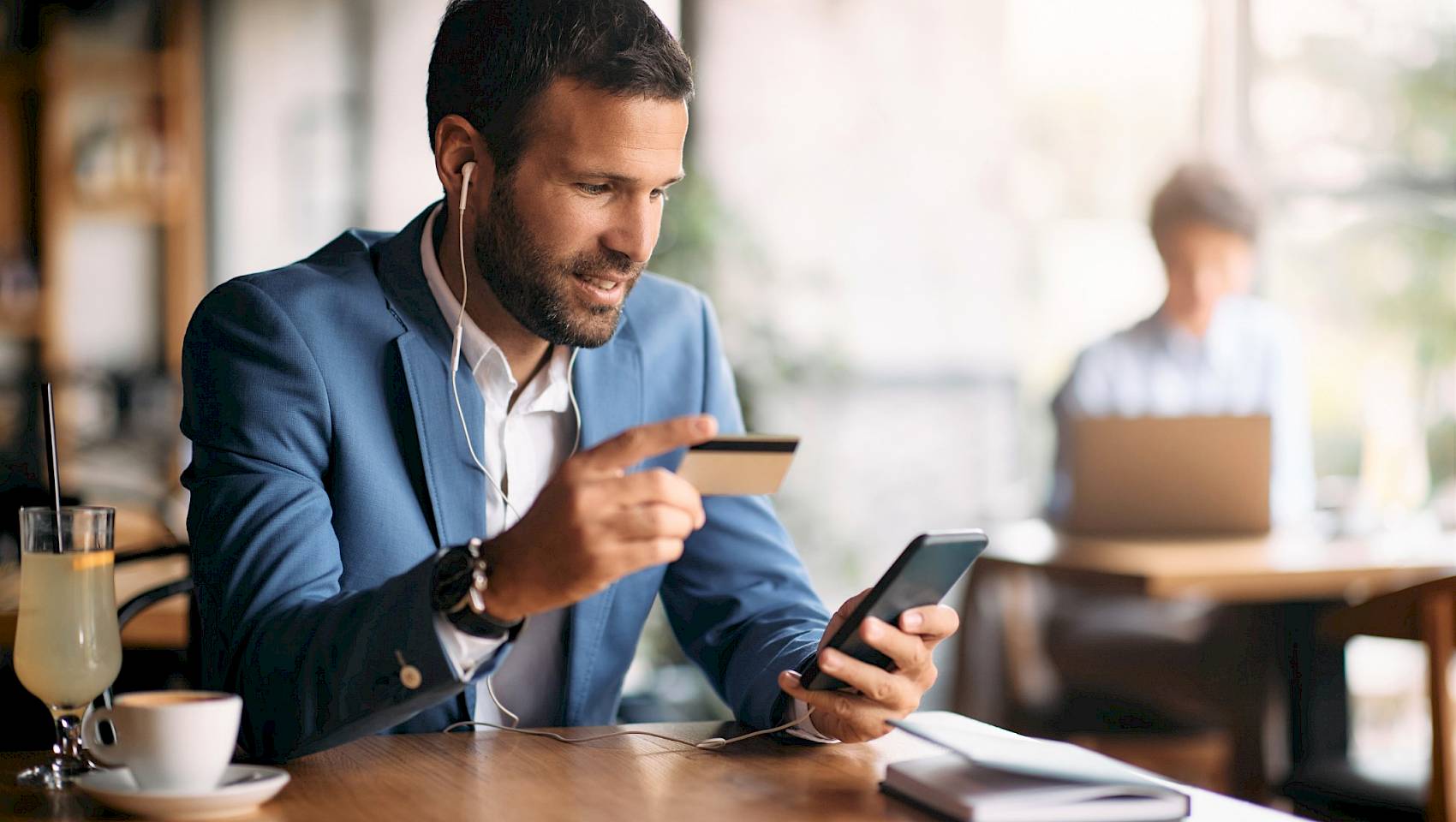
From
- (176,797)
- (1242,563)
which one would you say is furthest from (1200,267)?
(176,797)

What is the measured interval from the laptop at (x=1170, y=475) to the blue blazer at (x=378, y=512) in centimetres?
150

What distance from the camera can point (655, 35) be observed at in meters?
1.62

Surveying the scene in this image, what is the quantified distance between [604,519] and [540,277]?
22.6 inches

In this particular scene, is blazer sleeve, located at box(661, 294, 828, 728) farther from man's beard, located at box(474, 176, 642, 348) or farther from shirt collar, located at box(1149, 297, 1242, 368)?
shirt collar, located at box(1149, 297, 1242, 368)

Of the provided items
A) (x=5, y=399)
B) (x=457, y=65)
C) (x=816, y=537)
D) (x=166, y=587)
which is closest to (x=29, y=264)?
(x=5, y=399)

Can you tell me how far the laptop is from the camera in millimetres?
3146

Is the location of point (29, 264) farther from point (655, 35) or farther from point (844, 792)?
point (844, 792)

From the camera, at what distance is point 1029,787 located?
1055mm

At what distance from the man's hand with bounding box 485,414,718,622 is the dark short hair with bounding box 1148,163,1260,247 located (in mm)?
3196

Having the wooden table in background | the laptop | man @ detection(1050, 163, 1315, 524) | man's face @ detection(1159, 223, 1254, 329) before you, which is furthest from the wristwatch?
man's face @ detection(1159, 223, 1254, 329)

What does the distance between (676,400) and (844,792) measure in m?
0.77

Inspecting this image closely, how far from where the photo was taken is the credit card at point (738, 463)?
1.15 metres

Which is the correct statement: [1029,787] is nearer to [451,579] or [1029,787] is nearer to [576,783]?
[576,783]

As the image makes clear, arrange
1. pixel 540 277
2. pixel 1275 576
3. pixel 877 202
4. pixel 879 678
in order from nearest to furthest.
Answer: pixel 879 678, pixel 540 277, pixel 1275 576, pixel 877 202
